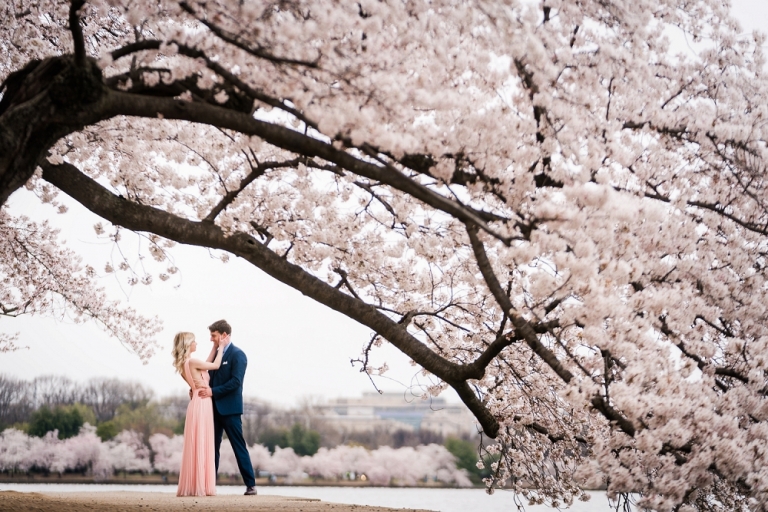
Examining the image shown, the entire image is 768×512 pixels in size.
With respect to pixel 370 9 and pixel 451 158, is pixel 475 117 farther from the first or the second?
pixel 370 9

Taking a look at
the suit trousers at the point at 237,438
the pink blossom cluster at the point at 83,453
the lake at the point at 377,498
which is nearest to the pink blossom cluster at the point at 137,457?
the pink blossom cluster at the point at 83,453

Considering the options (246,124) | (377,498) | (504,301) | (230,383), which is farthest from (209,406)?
(377,498)

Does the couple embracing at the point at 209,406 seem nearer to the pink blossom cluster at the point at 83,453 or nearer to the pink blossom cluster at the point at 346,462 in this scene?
the pink blossom cluster at the point at 346,462

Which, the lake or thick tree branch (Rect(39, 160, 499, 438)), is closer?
thick tree branch (Rect(39, 160, 499, 438))

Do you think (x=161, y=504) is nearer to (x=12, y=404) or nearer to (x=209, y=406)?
(x=209, y=406)

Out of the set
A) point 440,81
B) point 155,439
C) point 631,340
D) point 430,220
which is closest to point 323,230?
point 430,220

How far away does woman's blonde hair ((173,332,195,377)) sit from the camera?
6410mm

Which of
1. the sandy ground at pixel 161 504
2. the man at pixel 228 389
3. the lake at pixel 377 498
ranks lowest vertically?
the lake at pixel 377 498

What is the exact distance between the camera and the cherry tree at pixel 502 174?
3.39 m

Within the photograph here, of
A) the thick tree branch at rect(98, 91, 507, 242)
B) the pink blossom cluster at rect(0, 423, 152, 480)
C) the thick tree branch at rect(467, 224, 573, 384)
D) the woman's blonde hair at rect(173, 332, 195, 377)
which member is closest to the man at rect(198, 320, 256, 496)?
the woman's blonde hair at rect(173, 332, 195, 377)

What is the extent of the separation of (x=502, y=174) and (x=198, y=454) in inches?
158

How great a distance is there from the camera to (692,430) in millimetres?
3623

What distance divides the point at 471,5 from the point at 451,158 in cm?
81

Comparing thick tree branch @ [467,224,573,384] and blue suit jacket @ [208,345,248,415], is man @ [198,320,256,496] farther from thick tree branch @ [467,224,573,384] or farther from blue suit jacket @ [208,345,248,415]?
thick tree branch @ [467,224,573,384]
